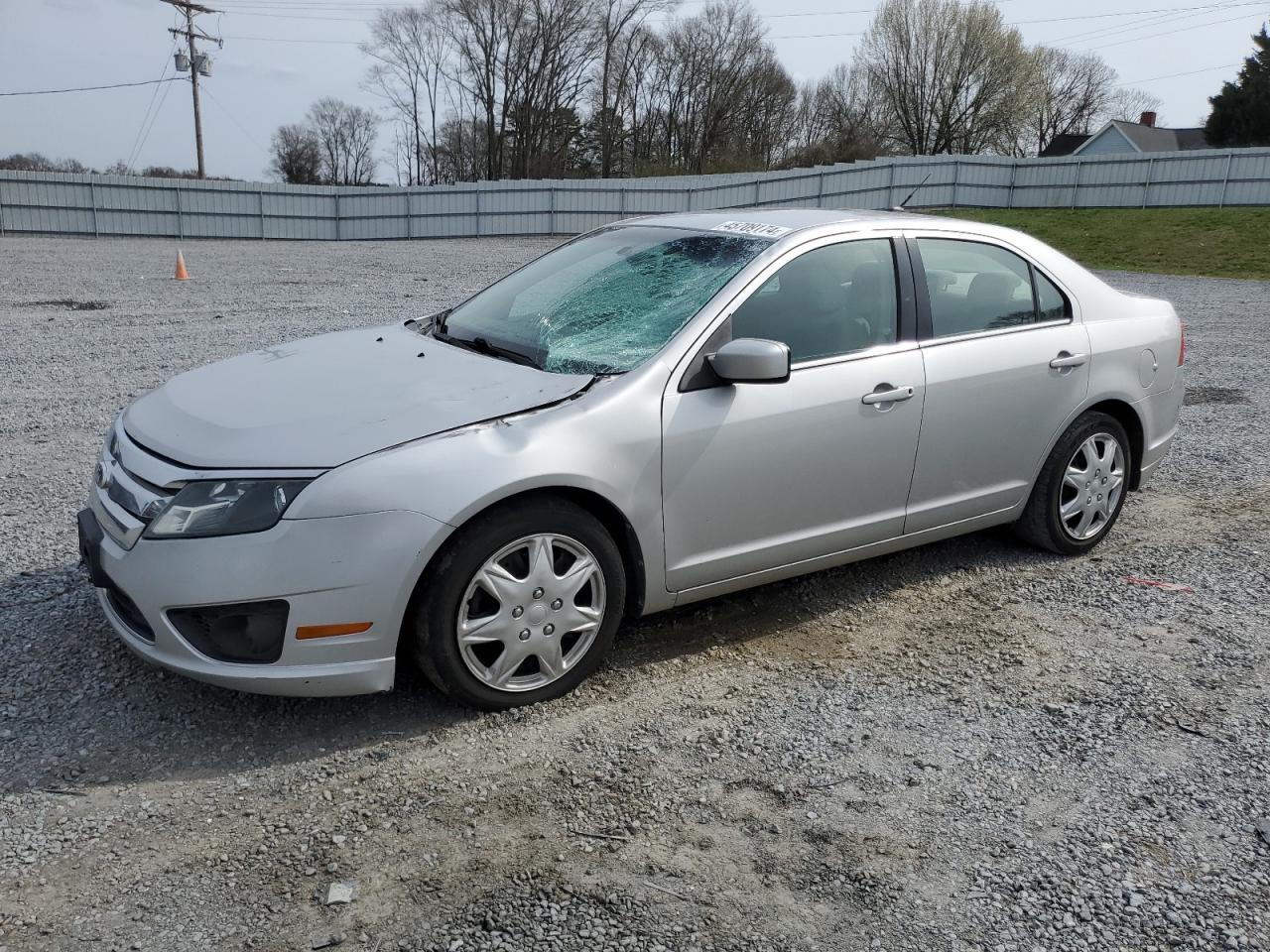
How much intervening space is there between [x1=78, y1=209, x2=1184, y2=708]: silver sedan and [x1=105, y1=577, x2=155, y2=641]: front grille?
17 millimetres

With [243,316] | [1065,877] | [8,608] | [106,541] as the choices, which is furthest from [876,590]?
[243,316]

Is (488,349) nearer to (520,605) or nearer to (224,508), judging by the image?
(520,605)

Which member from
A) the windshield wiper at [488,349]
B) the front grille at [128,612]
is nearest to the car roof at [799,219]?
the windshield wiper at [488,349]

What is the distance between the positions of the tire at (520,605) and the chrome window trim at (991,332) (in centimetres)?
175

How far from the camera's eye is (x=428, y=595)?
10.6 feet

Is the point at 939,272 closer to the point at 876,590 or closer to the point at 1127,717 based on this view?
the point at 876,590

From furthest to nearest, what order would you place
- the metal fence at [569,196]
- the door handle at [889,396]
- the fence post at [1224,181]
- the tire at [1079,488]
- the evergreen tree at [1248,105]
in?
the evergreen tree at [1248,105], the metal fence at [569,196], the fence post at [1224,181], the tire at [1079,488], the door handle at [889,396]

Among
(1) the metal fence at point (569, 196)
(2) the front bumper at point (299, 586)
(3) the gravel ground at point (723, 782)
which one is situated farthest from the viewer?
(1) the metal fence at point (569, 196)

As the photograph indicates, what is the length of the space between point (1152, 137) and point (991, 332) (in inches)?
2461

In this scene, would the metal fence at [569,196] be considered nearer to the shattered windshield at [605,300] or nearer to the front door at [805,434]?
the shattered windshield at [605,300]

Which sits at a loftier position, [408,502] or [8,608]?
[408,502]

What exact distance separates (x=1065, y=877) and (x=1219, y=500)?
4.18 m

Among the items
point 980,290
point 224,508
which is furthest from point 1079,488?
point 224,508

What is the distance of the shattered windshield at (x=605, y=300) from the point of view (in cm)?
386
